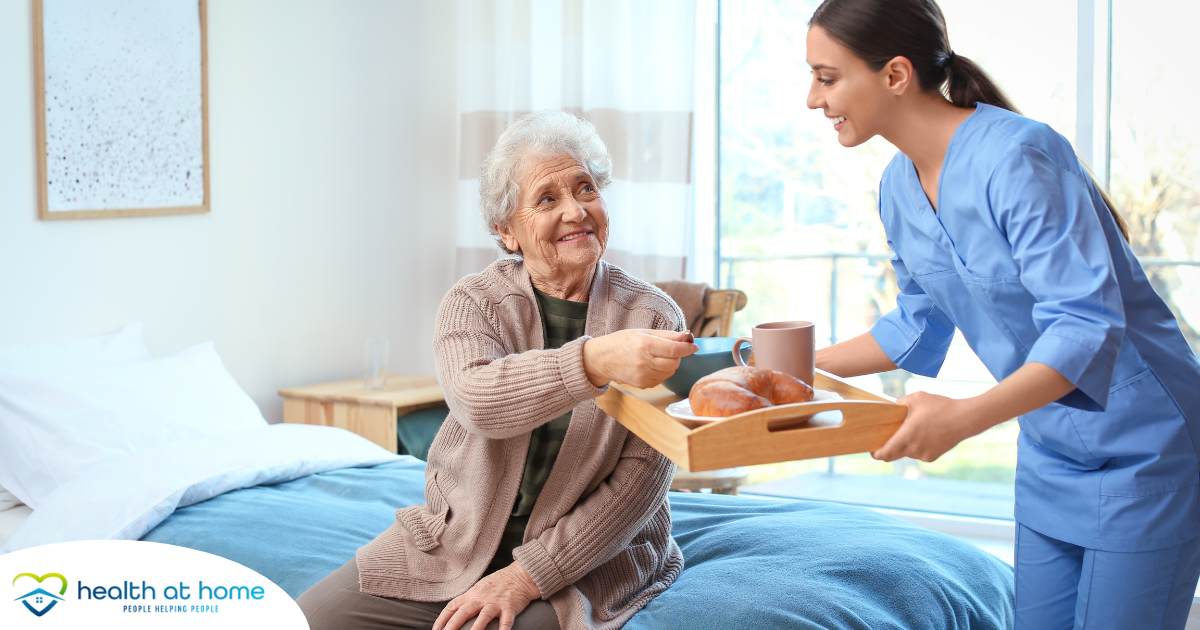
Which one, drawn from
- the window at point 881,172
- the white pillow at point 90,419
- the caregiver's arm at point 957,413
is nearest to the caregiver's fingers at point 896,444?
the caregiver's arm at point 957,413

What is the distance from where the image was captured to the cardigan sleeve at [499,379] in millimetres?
1345

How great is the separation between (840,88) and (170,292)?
7.79 ft

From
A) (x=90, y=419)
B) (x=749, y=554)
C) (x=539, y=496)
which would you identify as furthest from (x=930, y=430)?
(x=90, y=419)

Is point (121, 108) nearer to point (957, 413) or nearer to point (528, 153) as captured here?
point (528, 153)

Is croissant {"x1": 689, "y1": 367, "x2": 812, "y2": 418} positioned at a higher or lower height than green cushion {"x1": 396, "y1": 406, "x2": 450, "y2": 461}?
higher

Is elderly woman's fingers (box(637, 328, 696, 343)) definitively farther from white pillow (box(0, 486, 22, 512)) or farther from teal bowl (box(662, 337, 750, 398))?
white pillow (box(0, 486, 22, 512))

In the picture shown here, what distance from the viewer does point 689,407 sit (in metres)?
1.27

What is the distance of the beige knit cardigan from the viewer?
1559 mm

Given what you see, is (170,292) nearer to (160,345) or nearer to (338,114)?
(160,345)

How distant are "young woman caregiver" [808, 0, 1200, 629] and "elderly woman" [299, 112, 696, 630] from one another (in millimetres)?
461

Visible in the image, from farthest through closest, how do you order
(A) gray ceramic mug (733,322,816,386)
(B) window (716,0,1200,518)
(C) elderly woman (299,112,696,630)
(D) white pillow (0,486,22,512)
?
1. (B) window (716,0,1200,518)
2. (D) white pillow (0,486,22,512)
3. (C) elderly woman (299,112,696,630)
4. (A) gray ceramic mug (733,322,816,386)

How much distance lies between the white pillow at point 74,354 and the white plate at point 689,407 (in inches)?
76.2

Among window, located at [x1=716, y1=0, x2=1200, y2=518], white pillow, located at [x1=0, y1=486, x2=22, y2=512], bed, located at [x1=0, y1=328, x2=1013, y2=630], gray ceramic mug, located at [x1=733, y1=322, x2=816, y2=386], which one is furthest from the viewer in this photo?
window, located at [x1=716, y1=0, x2=1200, y2=518]

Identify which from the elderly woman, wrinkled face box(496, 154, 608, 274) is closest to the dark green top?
the elderly woman
